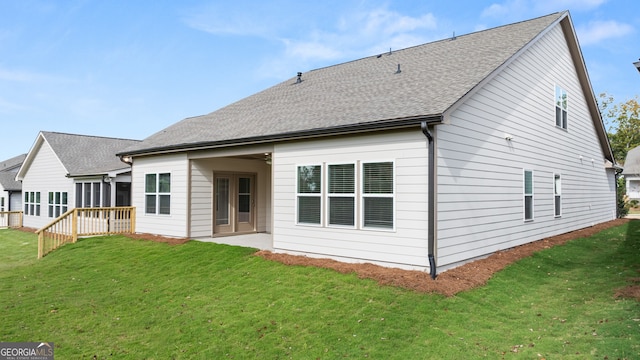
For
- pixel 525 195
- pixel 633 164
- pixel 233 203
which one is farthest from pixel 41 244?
pixel 633 164

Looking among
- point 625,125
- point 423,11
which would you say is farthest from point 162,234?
point 625,125

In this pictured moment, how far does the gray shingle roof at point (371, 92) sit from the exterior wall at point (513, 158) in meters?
0.51

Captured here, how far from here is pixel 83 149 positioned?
23.8m

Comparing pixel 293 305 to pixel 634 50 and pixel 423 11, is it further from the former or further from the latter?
pixel 634 50

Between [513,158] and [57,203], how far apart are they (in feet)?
74.7

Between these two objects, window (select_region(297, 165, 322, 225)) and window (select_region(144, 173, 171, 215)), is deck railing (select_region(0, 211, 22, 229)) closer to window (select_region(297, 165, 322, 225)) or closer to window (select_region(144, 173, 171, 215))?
window (select_region(144, 173, 171, 215))

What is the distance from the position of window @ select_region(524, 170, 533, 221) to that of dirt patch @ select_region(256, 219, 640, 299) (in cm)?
145

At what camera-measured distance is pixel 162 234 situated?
1362 cm

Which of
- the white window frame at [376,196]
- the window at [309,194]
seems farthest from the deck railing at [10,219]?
the white window frame at [376,196]

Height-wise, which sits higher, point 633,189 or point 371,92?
point 371,92

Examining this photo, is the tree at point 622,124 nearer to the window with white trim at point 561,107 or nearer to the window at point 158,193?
the window with white trim at point 561,107

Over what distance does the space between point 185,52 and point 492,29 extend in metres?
12.8

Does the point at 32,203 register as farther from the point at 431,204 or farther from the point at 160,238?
the point at 431,204

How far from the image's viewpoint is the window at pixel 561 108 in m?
13.4
